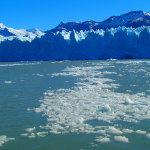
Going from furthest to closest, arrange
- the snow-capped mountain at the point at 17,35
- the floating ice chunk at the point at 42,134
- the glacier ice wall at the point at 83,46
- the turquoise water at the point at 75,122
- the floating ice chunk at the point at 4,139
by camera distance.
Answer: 1. the snow-capped mountain at the point at 17,35
2. the glacier ice wall at the point at 83,46
3. the floating ice chunk at the point at 42,134
4. the floating ice chunk at the point at 4,139
5. the turquoise water at the point at 75,122

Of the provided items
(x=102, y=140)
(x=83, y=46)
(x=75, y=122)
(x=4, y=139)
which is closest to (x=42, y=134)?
(x=4, y=139)

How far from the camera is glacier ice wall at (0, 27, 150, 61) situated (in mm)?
34219

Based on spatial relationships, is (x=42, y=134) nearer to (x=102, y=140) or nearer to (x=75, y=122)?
(x=75, y=122)

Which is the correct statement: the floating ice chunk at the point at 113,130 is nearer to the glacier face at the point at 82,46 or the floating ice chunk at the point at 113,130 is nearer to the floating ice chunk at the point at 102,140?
the floating ice chunk at the point at 102,140

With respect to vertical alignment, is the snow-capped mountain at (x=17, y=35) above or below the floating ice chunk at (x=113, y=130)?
above

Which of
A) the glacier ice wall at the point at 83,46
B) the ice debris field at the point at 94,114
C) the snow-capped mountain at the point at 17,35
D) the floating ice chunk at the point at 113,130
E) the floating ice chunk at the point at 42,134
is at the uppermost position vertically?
the snow-capped mountain at the point at 17,35

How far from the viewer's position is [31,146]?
4.62 meters

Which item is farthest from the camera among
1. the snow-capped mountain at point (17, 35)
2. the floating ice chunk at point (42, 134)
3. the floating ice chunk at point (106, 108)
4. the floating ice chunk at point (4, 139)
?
the snow-capped mountain at point (17, 35)

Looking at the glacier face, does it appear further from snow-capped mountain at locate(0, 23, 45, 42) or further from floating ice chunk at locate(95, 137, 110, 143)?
floating ice chunk at locate(95, 137, 110, 143)

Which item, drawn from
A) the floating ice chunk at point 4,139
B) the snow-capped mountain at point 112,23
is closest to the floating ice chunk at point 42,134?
the floating ice chunk at point 4,139

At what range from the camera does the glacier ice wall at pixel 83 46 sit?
34.2 meters

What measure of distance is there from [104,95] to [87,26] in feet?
264

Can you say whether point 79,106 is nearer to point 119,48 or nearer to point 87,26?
point 119,48

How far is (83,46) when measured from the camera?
3569 cm
